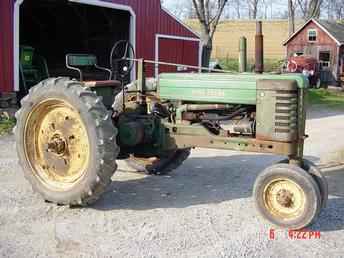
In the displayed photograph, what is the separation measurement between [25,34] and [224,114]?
39.2 ft

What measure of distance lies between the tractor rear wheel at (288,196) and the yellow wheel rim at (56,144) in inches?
64.0

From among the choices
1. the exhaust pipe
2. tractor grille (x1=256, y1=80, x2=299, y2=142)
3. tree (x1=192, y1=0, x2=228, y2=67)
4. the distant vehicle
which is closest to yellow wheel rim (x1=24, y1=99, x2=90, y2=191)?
tractor grille (x1=256, y1=80, x2=299, y2=142)

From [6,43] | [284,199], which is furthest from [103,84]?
[6,43]

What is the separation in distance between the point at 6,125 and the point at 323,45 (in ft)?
85.8

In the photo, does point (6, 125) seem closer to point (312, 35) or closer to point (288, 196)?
point (288, 196)

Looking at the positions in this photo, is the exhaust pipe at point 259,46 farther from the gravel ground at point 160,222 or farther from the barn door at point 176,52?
the barn door at point 176,52

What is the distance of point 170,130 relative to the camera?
543 centimetres

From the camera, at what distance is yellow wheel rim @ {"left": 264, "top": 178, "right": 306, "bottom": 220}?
15.3ft

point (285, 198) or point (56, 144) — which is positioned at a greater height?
point (56, 144)

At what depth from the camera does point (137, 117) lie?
18.7ft

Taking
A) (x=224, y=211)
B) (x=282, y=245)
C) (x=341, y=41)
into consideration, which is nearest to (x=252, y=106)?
(x=224, y=211)

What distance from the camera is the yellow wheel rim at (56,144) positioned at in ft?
17.0

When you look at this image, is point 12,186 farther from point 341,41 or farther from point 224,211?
point 341,41

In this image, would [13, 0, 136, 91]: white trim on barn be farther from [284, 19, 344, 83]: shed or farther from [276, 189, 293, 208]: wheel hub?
[284, 19, 344, 83]: shed
